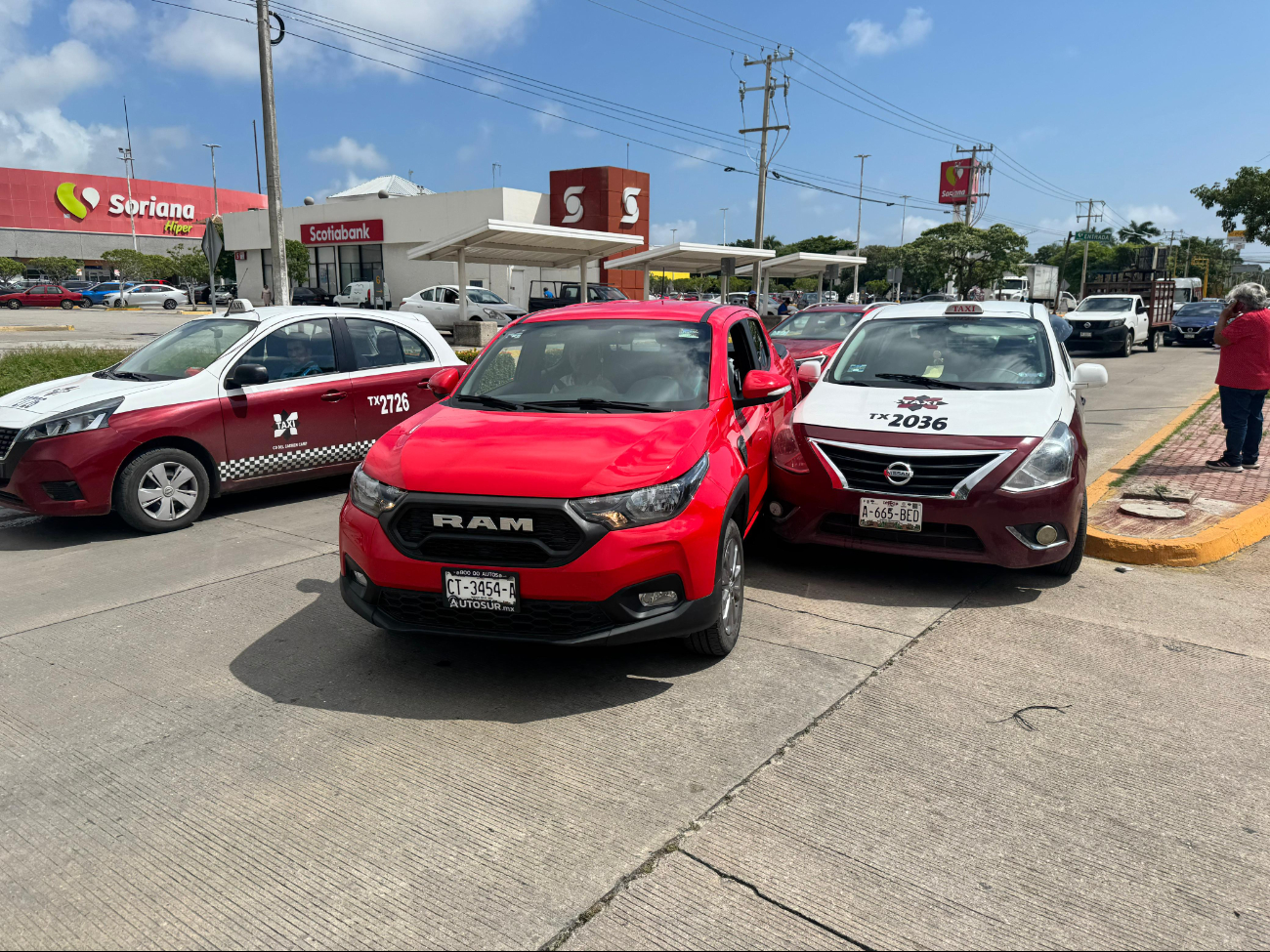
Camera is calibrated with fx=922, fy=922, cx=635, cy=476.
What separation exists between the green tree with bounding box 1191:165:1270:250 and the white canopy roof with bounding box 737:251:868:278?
37.3 ft

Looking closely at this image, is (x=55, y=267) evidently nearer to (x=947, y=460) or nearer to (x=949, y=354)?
(x=949, y=354)

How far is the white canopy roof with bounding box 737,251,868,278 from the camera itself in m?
34.3

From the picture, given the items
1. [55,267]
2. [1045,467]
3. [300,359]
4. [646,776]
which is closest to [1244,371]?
[1045,467]

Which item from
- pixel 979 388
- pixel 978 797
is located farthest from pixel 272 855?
pixel 979 388

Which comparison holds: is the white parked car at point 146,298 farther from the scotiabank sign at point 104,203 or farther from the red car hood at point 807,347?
the red car hood at point 807,347

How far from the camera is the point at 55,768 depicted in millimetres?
3521

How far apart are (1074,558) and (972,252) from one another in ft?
149

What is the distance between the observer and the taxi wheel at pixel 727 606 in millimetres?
4328

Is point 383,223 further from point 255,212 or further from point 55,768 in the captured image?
point 55,768

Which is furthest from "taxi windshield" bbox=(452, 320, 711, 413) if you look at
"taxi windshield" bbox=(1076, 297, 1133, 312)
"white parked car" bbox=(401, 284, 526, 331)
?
"white parked car" bbox=(401, 284, 526, 331)

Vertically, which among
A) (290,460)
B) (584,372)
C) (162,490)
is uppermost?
(584,372)

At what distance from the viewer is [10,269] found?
61656 millimetres

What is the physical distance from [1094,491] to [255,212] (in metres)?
53.3

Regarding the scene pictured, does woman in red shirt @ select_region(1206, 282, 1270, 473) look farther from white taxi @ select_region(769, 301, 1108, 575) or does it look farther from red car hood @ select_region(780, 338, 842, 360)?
red car hood @ select_region(780, 338, 842, 360)
